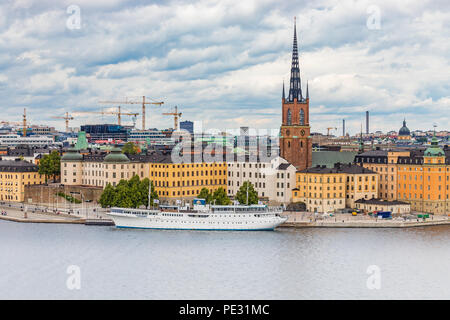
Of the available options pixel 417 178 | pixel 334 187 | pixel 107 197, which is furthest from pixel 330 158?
pixel 107 197

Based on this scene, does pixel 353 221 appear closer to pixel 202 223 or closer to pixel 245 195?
pixel 245 195

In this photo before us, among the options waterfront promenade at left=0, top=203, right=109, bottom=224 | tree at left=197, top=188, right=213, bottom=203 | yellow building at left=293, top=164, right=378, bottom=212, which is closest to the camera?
waterfront promenade at left=0, top=203, right=109, bottom=224

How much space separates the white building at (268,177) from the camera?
68.4m

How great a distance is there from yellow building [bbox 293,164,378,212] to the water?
7988 millimetres

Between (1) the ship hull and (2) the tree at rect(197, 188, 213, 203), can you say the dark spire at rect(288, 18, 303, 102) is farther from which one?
(1) the ship hull

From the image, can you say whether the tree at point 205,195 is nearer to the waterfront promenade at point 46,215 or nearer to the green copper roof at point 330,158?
the waterfront promenade at point 46,215

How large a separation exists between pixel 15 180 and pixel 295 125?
24133 millimetres

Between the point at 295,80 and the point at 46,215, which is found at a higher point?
the point at 295,80

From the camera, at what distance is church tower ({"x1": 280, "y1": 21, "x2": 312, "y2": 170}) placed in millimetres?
72438

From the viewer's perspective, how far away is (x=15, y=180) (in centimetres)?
7694

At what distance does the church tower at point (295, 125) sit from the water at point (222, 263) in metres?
14.6

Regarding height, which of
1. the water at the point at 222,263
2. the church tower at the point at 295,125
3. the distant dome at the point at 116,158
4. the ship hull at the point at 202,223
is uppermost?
the church tower at the point at 295,125

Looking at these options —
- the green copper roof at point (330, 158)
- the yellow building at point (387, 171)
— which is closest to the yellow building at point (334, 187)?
the yellow building at point (387, 171)

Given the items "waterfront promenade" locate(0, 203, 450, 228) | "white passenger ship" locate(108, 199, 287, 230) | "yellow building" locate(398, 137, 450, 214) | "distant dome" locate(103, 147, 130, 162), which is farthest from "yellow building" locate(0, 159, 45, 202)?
"yellow building" locate(398, 137, 450, 214)
